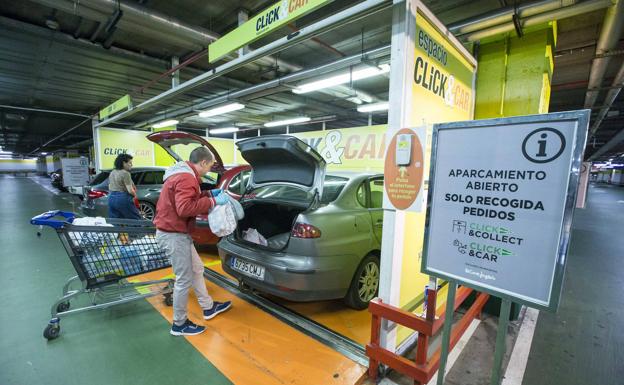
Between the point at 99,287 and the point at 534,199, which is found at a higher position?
the point at 534,199

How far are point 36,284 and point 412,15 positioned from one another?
4.64 metres

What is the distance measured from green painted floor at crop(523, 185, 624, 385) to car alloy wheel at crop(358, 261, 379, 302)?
1.35 m

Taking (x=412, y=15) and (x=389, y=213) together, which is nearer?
(x=412, y=15)

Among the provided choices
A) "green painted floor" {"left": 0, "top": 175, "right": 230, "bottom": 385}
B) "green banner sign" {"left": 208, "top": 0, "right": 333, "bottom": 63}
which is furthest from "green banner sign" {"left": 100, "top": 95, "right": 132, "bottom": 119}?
"green painted floor" {"left": 0, "top": 175, "right": 230, "bottom": 385}

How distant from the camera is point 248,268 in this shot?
8.70 feet

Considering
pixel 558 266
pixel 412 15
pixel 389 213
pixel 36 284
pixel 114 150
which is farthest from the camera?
pixel 114 150

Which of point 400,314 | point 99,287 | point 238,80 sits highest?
point 238,80

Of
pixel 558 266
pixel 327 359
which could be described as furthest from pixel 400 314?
pixel 558 266

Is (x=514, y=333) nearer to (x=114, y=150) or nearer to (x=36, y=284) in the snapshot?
(x=36, y=284)

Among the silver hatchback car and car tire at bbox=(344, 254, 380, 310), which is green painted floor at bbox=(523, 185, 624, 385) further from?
the silver hatchback car

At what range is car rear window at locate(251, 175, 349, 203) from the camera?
9.21ft

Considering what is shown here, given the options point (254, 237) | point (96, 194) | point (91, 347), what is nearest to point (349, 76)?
point (254, 237)

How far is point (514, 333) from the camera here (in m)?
2.62

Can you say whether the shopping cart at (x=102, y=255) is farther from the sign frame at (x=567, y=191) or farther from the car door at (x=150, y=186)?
the car door at (x=150, y=186)
